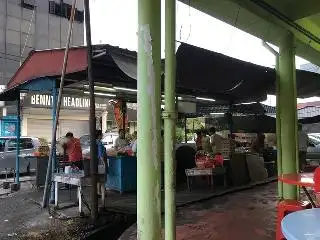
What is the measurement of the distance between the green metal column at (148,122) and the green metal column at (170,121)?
12cm

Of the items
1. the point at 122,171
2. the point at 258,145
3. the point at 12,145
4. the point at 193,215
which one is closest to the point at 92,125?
the point at 193,215

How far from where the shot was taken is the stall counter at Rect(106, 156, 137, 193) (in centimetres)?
1023

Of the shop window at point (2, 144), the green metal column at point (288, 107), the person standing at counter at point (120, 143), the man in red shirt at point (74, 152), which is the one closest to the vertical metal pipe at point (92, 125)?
the man in red shirt at point (74, 152)

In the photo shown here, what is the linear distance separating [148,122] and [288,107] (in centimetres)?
532

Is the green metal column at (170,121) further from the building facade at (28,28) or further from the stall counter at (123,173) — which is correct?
the building facade at (28,28)

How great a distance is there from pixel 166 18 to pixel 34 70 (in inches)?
239

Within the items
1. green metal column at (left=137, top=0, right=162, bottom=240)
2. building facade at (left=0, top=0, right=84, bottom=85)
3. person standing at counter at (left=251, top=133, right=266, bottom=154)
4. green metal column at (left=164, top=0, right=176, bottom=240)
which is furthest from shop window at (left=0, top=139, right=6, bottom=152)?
building facade at (left=0, top=0, right=84, bottom=85)

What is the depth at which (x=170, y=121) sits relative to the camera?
457cm

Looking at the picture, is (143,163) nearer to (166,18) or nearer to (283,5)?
(166,18)

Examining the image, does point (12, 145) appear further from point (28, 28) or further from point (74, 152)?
point (28, 28)

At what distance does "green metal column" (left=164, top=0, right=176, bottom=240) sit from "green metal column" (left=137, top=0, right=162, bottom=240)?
0.39 feet

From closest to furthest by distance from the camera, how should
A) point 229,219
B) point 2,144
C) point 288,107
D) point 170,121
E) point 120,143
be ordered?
point 170,121 < point 229,219 < point 288,107 < point 120,143 < point 2,144

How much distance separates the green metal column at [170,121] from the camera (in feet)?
14.9

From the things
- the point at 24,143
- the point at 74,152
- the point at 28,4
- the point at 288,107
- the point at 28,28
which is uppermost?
the point at 28,4
